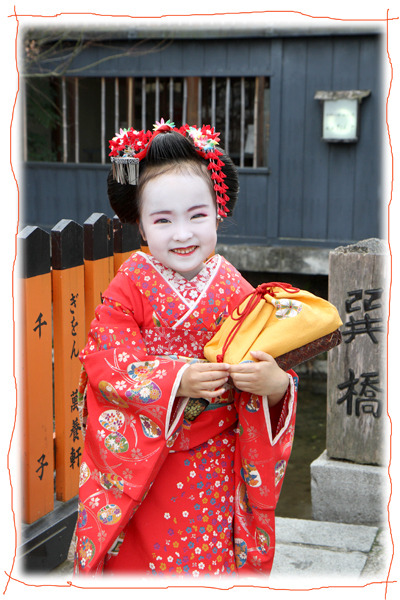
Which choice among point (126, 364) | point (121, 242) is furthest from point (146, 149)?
point (121, 242)

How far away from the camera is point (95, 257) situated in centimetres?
330

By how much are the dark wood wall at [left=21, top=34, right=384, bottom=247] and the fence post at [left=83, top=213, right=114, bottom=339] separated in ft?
15.5

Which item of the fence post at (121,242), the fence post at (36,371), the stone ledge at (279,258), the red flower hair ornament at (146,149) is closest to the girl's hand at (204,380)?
the red flower hair ornament at (146,149)

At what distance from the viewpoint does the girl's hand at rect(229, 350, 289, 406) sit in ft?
6.68

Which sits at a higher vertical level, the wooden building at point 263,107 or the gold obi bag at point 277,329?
the wooden building at point 263,107

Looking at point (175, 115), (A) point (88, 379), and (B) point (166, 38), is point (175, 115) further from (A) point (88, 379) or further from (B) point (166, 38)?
(A) point (88, 379)

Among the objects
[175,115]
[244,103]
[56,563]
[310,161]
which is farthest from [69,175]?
[56,563]

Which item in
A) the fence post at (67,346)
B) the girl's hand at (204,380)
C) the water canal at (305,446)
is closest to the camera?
the girl's hand at (204,380)

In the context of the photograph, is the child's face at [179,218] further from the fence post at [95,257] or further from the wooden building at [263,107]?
the wooden building at [263,107]

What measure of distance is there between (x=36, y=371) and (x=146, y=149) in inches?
46.0

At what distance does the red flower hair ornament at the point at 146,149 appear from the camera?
7.16 feet

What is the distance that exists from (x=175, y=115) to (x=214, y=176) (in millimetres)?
6986

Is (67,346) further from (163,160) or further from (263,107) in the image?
(263,107)

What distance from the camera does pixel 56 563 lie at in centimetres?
302
